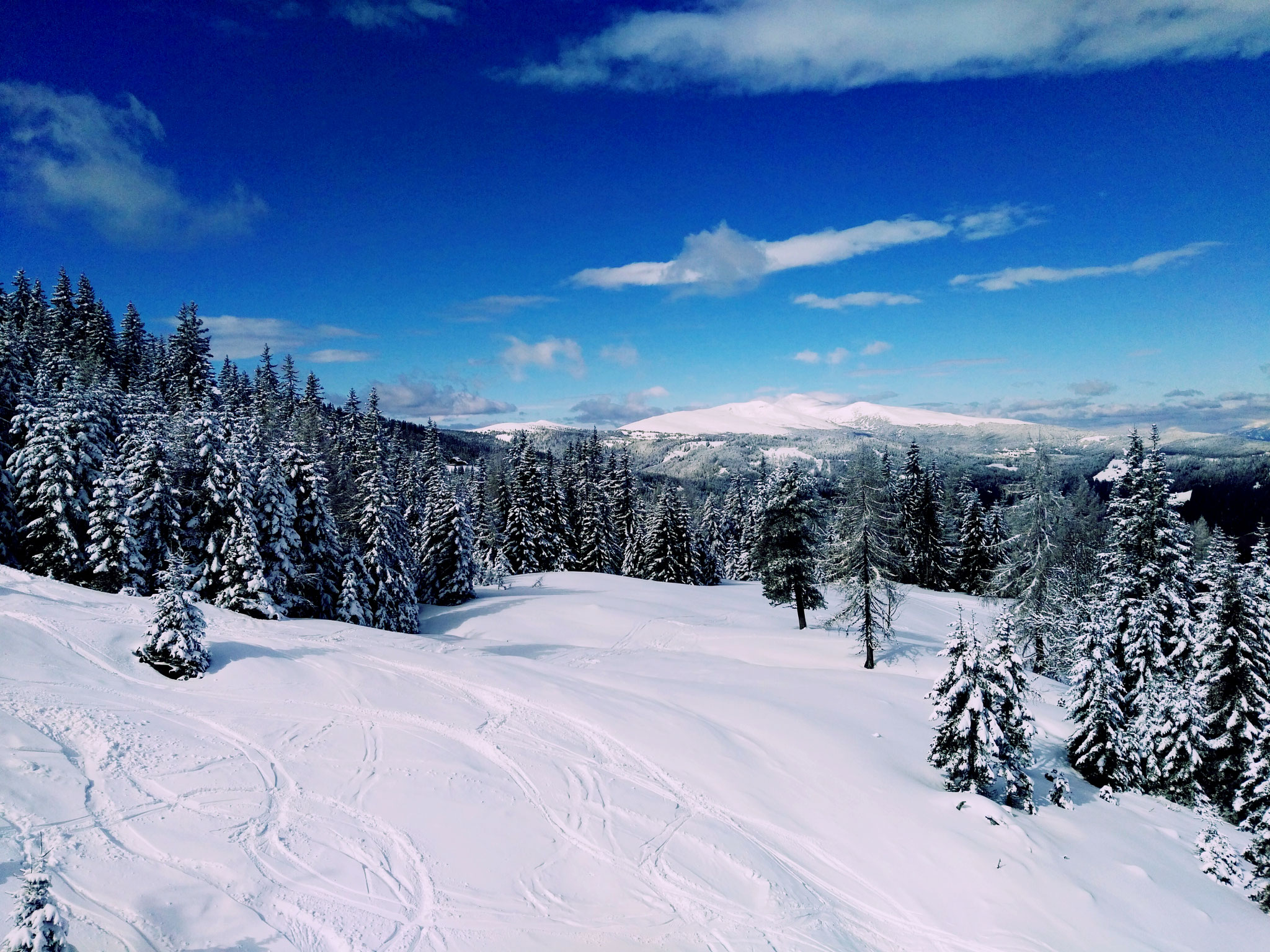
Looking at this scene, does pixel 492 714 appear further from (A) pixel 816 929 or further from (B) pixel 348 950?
(A) pixel 816 929

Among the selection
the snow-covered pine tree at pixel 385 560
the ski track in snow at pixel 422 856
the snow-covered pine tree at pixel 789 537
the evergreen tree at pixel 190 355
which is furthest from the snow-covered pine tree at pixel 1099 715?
the evergreen tree at pixel 190 355

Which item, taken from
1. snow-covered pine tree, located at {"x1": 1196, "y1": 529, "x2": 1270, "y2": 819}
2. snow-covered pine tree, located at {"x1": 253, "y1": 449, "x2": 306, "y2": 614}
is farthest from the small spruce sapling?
snow-covered pine tree, located at {"x1": 253, "y1": 449, "x2": 306, "y2": 614}

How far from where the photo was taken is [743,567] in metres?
67.2

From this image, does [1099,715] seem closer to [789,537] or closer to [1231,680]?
[1231,680]

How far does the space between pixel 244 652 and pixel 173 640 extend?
2.15m

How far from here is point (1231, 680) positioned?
71.4 feet

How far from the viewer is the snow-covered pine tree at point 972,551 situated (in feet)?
176

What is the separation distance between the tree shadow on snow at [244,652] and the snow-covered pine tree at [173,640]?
581 millimetres

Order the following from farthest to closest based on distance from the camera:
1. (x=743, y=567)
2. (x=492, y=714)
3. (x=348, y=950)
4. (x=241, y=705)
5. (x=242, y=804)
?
(x=743, y=567)
(x=492, y=714)
(x=241, y=705)
(x=242, y=804)
(x=348, y=950)

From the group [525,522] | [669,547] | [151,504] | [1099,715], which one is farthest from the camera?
[669,547]

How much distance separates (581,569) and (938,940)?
47.1 metres

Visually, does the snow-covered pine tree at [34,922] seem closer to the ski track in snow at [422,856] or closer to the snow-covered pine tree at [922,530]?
the ski track in snow at [422,856]

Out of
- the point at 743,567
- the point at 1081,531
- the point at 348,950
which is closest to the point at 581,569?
the point at 743,567

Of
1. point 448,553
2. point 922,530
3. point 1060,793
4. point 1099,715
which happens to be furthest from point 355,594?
point 922,530
